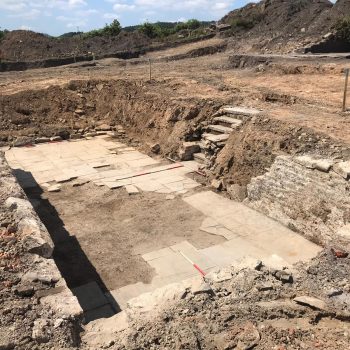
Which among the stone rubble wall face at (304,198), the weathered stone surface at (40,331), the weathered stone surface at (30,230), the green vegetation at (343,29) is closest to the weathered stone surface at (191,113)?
the stone rubble wall face at (304,198)

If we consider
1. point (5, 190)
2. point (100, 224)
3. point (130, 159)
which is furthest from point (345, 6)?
point (5, 190)

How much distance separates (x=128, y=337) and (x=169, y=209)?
555 centimetres

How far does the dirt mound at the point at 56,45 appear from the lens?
3173cm

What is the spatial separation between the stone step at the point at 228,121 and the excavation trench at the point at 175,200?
366mm

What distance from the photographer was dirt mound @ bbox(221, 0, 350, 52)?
24406 mm

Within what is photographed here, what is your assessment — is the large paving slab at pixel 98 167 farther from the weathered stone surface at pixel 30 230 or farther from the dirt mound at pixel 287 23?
the dirt mound at pixel 287 23

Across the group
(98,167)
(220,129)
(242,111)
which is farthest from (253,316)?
(98,167)

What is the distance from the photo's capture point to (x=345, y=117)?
1005 cm

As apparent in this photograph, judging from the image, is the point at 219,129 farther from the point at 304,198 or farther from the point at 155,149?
the point at 304,198

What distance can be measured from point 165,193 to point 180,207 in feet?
2.95

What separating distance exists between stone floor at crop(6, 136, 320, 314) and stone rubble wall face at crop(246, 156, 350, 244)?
Result: 0.25m

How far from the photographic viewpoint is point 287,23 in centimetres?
2858

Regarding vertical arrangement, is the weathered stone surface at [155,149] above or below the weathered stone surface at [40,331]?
below

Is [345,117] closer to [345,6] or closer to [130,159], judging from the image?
[130,159]
